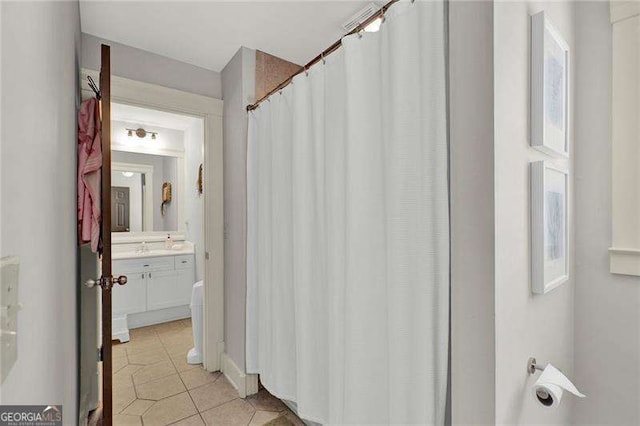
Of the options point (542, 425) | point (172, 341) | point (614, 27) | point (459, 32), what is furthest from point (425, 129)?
point (172, 341)

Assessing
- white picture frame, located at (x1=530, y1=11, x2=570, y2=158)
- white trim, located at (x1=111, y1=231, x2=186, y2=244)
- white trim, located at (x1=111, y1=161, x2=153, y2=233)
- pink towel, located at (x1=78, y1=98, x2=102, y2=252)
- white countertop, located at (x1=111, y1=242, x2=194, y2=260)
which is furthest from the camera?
white trim, located at (x1=111, y1=161, x2=153, y2=233)

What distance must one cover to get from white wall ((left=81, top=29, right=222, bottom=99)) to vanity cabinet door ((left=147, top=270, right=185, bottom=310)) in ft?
7.69

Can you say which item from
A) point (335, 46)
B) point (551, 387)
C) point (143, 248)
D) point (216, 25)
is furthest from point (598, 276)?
point (143, 248)

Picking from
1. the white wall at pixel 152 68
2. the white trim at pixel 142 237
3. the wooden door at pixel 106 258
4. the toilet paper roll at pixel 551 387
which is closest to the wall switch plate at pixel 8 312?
the wooden door at pixel 106 258

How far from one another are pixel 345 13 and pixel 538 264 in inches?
73.2

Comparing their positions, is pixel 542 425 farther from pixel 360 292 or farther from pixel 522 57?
pixel 522 57

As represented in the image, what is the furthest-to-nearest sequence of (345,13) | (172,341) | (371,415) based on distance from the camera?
(172,341) < (345,13) < (371,415)

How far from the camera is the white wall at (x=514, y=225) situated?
32.1 inches

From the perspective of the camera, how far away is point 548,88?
1011mm

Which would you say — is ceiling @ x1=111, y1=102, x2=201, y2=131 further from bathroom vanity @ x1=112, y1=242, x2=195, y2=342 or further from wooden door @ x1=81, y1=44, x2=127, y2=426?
wooden door @ x1=81, y1=44, x2=127, y2=426

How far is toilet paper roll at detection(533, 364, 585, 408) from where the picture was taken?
33.9 inches

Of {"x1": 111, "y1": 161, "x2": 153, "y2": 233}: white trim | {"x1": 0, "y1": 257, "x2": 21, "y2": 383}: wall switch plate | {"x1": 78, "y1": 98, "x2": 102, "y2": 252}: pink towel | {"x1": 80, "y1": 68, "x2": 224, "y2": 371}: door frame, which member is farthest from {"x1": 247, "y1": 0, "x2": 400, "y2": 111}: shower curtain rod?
{"x1": 111, "y1": 161, "x2": 153, "y2": 233}: white trim

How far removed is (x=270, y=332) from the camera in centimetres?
197

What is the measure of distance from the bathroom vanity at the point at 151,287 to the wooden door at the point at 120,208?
15.0 inches
